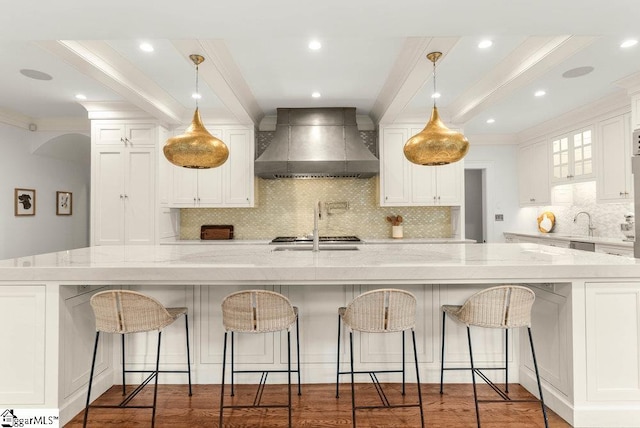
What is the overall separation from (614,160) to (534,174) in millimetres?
1469

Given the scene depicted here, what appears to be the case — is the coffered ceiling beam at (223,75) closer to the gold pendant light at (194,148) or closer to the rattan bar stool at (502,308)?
the gold pendant light at (194,148)

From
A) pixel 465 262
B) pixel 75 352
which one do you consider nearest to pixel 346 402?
pixel 465 262

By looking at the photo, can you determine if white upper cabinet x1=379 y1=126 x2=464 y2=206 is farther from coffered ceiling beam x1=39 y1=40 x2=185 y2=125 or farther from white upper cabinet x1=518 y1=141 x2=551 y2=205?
coffered ceiling beam x1=39 y1=40 x2=185 y2=125

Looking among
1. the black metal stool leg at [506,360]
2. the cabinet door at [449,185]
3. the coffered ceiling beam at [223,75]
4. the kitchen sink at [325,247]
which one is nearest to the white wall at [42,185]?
the coffered ceiling beam at [223,75]

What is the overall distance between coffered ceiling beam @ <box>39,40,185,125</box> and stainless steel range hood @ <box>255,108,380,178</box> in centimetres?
125

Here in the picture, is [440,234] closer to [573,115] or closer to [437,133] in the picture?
[573,115]

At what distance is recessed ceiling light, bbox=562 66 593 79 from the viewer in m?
3.32

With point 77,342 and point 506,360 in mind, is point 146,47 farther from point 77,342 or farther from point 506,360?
point 506,360

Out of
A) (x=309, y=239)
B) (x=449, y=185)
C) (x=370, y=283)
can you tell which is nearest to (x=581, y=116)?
(x=449, y=185)

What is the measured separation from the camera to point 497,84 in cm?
342

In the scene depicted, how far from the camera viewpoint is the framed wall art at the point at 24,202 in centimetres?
488

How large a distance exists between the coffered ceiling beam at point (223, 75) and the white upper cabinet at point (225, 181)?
38 cm

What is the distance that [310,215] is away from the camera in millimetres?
5066

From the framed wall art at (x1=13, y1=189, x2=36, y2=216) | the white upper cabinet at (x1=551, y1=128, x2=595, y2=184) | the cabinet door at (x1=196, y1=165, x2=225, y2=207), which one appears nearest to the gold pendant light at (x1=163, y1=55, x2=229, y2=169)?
the cabinet door at (x1=196, y1=165, x2=225, y2=207)
